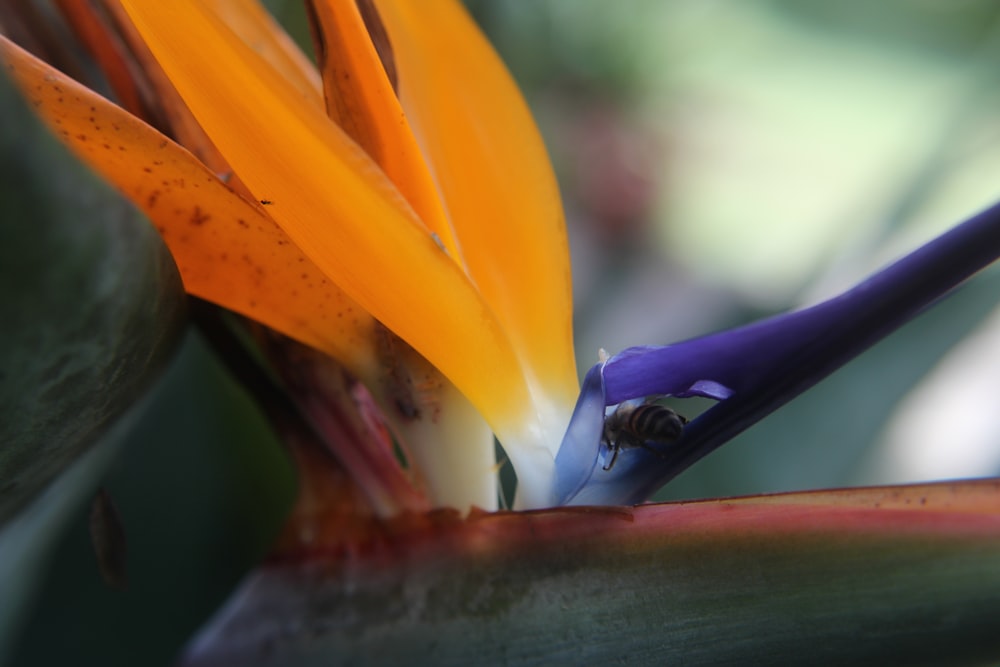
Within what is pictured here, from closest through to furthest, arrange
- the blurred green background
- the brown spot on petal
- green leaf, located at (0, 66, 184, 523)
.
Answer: green leaf, located at (0, 66, 184, 523)
the brown spot on petal
the blurred green background

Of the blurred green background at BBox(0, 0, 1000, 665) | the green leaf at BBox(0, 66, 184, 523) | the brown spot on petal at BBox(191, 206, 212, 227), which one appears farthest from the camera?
the blurred green background at BBox(0, 0, 1000, 665)

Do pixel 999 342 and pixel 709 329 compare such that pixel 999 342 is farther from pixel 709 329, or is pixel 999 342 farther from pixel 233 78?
pixel 233 78

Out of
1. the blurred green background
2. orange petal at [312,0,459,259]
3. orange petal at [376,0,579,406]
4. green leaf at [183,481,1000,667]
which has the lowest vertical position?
the blurred green background

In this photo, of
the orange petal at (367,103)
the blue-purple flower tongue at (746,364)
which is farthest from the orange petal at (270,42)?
the blue-purple flower tongue at (746,364)

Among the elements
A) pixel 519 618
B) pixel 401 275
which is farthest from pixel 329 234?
pixel 519 618

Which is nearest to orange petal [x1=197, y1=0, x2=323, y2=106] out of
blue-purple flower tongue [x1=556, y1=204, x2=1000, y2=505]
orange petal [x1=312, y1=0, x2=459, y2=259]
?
orange petal [x1=312, y1=0, x2=459, y2=259]

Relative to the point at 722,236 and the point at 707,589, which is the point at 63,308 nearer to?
the point at 707,589

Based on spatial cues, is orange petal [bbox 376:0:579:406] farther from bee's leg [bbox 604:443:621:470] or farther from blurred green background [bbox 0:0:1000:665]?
blurred green background [bbox 0:0:1000:665]

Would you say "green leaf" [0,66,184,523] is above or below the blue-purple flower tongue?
above
